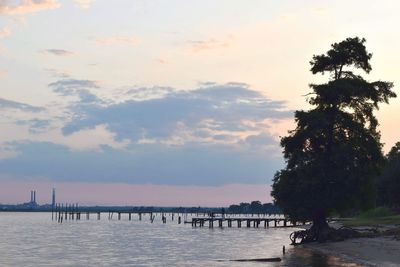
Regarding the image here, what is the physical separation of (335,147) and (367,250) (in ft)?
47.8

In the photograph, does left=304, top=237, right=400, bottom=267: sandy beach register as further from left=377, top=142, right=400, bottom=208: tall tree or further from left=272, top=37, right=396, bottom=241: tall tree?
left=377, top=142, right=400, bottom=208: tall tree

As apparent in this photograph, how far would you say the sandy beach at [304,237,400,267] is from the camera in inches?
1756

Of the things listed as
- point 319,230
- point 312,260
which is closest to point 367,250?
point 312,260

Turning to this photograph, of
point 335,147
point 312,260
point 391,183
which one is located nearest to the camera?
point 312,260

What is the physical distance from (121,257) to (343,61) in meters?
32.6

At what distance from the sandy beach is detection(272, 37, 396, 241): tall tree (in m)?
4.65

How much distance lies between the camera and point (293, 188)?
6588cm

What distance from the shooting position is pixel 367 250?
52531mm

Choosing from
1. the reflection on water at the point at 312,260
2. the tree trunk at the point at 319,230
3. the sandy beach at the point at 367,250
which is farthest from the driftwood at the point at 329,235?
the reflection on water at the point at 312,260

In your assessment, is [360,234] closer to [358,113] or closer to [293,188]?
[293,188]

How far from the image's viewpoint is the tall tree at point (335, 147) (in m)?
63.8

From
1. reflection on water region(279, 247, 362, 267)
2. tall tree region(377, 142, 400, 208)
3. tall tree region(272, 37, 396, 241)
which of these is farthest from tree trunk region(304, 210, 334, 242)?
tall tree region(377, 142, 400, 208)

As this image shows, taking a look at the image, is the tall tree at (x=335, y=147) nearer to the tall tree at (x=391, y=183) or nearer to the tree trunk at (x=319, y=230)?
the tree trunk at (x=319, y=230)

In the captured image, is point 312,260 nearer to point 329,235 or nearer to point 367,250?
point 367,250
